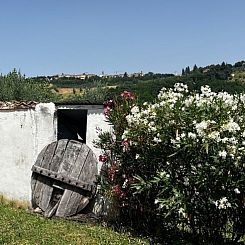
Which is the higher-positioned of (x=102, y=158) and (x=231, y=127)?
(x=231, y=127)

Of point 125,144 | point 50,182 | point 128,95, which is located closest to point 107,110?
point 128,95

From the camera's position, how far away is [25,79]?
30.6 metres

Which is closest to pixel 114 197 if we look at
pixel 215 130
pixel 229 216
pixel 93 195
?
pixel 93 195

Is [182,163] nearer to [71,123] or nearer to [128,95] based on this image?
[128,95]

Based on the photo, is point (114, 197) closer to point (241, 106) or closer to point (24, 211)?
point (24, 211)

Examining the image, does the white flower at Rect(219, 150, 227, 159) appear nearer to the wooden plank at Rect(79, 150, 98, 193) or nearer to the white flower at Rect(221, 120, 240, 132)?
the white flower at Rect(221, 120, 240, 132)

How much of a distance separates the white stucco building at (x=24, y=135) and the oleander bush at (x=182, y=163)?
1.70m

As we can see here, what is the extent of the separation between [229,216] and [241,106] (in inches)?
71.3

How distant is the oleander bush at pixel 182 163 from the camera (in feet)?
21.4

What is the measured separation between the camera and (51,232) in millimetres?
8195

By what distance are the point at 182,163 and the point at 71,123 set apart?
17.6 feet

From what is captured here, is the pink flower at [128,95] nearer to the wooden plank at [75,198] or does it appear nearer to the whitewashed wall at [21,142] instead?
the wooden plank at [75,198]

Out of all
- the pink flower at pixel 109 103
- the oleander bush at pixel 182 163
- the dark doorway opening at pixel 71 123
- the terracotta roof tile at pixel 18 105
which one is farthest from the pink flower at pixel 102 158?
the terracotta roof tile at pixel 18 105

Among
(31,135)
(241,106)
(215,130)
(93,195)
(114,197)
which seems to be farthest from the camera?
(31,135)
